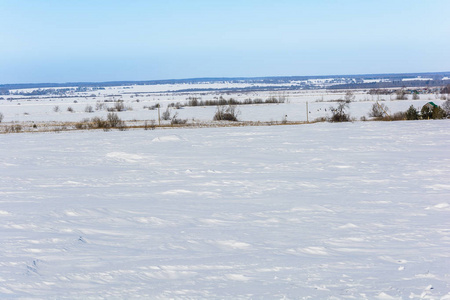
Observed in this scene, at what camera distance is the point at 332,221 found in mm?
7676

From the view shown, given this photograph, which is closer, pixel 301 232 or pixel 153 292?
pixel 153 292

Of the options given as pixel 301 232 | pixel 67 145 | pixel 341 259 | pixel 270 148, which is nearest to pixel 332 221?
pixel 301 232

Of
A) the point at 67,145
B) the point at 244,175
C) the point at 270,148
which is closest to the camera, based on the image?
the point at 244,175

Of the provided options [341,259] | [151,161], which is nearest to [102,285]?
[341,259]

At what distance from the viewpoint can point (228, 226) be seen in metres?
7.49

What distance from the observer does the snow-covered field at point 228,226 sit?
16.7ft

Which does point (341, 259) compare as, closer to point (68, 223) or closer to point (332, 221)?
point (332, 221)

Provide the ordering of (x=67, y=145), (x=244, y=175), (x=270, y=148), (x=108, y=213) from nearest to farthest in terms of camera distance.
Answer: (x=108, y=213), (x=244, y=175), (x=270, y=148), (x=67, y=145)

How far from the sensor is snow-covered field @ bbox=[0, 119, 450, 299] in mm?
5102

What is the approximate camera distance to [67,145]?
66.8ft

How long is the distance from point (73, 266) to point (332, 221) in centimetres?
388

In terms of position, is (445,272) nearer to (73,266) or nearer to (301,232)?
(301,232)

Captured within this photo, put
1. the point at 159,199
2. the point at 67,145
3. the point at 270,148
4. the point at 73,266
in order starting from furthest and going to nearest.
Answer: the point at 67,145
the point at 270,148
the point at 159,199
the point at 73,266

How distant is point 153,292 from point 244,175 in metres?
7.45
